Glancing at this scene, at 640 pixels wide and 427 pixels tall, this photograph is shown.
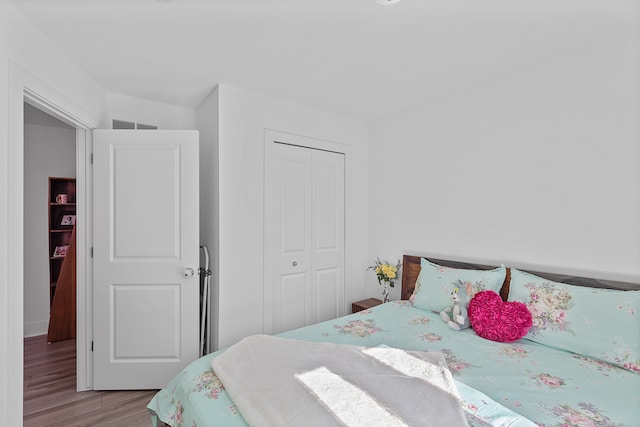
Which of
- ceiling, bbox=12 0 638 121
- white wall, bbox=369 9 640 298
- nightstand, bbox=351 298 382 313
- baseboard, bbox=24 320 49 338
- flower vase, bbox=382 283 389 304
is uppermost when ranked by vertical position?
ceiling, bbox=12 0 638 121

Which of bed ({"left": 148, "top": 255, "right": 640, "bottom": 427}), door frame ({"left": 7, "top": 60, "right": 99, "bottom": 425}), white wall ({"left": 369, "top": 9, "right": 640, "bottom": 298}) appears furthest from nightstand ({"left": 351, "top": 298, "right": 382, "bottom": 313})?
door frame ({"left": 7, "top": 60, "right": 99, "bottom": 425})

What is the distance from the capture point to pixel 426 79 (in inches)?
103

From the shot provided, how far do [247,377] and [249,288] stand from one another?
1403 mm

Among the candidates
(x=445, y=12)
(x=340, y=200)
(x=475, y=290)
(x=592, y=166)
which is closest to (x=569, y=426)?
(x=475, y=290)

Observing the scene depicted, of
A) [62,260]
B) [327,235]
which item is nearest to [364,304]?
[327,235]

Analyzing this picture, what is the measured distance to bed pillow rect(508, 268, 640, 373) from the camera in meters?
1.67

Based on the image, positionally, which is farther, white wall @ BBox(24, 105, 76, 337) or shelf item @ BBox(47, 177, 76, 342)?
white wall @ BBox(24, 105, 76, 337)

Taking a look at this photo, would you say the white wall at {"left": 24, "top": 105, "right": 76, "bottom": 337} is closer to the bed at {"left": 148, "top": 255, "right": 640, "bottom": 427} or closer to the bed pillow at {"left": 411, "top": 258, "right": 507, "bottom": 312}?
the bed at {"left": 148, "top": 255, "right": 640, "bottom": 427}

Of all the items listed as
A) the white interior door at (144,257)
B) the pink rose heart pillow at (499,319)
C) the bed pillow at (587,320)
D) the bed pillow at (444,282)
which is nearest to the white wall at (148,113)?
the white interior door at (144,257)

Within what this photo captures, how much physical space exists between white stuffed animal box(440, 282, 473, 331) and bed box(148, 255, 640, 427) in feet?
0.13

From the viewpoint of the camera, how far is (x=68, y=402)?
2.36 metres

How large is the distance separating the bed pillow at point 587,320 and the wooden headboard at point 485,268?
0.41 feet

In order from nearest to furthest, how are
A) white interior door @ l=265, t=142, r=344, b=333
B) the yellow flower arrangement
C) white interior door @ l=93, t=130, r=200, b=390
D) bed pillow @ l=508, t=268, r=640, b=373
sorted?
bed pillow @ l=508, t=268, r=640, b=373, white interior door @ l=93, t=130, r=200, b=390, white interior door @ l=265, t=142, r=344, b=333, the yellow flower arrangement

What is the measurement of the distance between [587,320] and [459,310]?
687 millimetres
